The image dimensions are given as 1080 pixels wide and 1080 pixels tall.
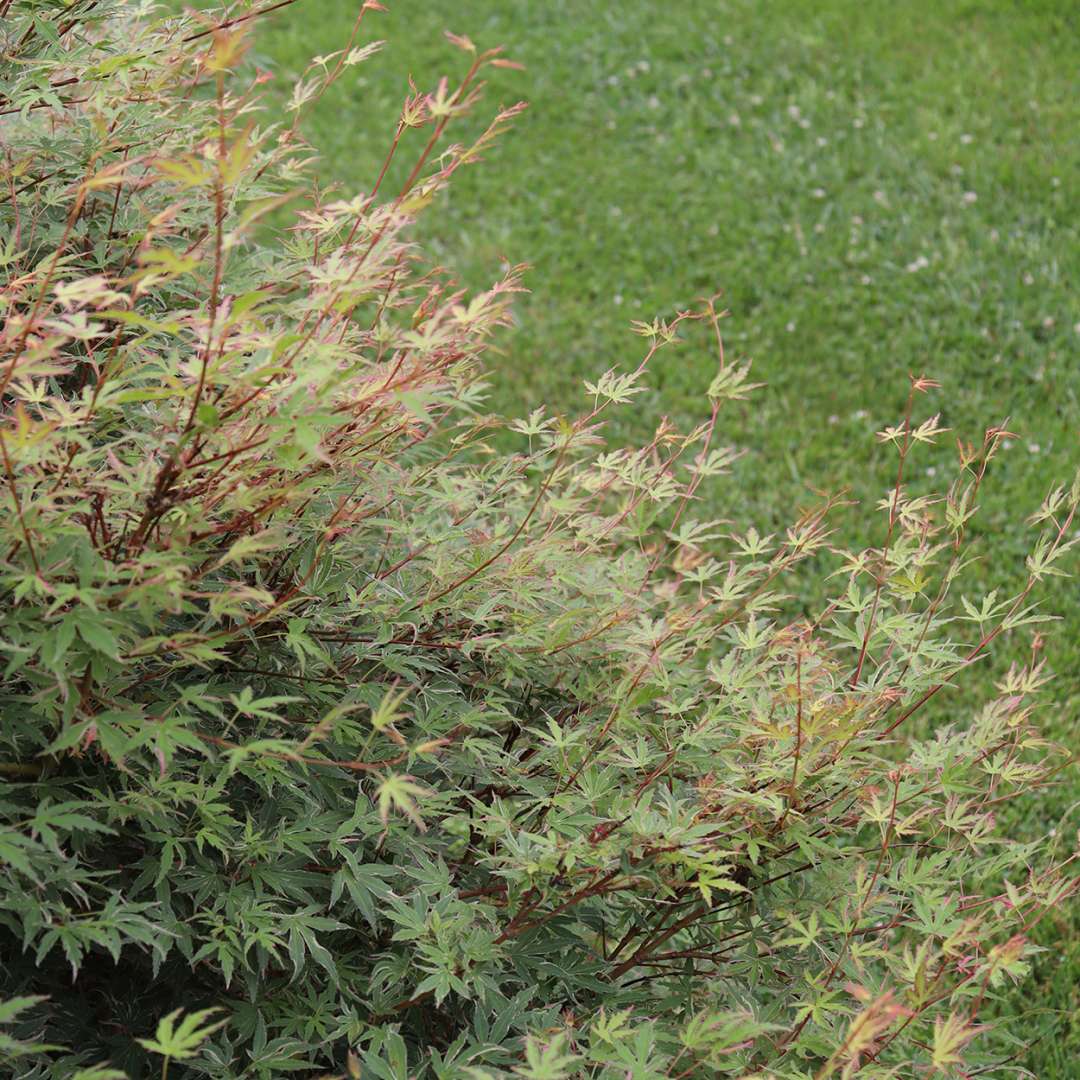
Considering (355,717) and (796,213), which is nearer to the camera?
(355,717)

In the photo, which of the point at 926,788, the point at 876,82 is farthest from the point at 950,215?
the point at 926,788

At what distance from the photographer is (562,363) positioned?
5.59 meters

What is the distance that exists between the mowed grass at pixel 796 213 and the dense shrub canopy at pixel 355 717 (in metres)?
1.85

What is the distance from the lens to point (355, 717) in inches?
78.4

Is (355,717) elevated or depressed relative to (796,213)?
elevated

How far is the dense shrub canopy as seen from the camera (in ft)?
5.27

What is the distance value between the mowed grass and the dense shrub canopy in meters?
1.85

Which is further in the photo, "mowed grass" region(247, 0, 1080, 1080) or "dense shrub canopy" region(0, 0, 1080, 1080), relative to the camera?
"mowed grass" region(247, 0, 1080, 1080)

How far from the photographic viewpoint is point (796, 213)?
20.8 feet

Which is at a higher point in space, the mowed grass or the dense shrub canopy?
the dense shrub canopy

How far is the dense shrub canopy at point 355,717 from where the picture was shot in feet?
5.27

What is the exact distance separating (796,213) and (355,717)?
500cm

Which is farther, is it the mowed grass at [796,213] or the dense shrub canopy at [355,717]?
the mowed grass at [796,213]

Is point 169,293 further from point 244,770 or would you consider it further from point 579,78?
point 579,78
